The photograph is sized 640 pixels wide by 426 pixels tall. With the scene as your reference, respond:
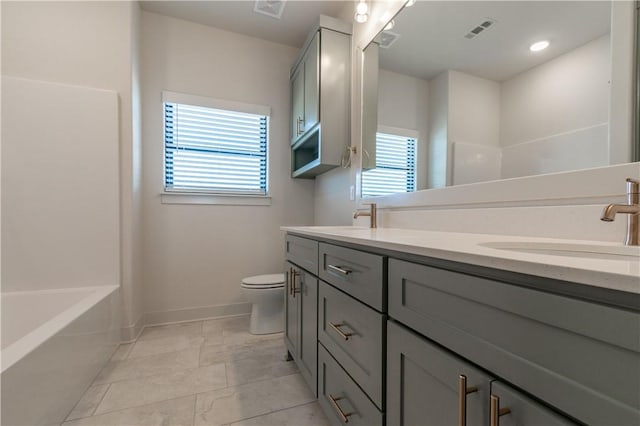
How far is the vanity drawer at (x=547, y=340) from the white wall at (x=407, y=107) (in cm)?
97

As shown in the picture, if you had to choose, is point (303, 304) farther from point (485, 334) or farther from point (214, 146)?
point (214, 146)

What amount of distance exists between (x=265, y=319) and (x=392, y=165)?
61.4 inches

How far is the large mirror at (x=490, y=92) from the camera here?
2.68 ft

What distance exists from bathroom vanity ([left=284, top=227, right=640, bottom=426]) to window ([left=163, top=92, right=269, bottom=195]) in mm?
1891

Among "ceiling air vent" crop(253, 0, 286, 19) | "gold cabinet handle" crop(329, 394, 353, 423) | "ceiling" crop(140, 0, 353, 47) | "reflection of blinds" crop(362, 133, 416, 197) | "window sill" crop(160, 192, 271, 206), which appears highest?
"ceiling" crop(140, 0, 353, 47)

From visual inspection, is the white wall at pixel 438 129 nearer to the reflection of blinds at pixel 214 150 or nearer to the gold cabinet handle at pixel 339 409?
the gold cabinet handle at pixel 339 409

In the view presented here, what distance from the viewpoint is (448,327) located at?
56 cm

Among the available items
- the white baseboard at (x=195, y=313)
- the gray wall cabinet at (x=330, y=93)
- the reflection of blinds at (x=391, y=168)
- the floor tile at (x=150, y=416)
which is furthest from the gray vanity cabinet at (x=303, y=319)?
the white baseboard at (x=195, y=313)

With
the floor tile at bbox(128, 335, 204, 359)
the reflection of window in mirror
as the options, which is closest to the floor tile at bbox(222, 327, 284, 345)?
the floor tile at bbox(128, 335, 204, 359)

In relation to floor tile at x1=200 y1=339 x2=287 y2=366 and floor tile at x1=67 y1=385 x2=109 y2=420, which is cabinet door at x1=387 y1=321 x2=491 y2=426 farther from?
floor tile at x1=67 y1=385 x2=109 y2=420

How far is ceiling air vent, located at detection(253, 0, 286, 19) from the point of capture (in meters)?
2.12

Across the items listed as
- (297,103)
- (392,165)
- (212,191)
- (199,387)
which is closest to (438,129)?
(392,165)

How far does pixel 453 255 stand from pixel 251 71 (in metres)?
2.69

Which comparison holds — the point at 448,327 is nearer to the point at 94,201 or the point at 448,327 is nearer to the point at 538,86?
the point at 538,86
